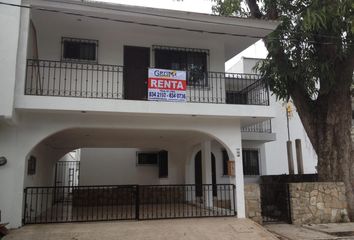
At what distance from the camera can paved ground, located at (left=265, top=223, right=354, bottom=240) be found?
947 centimetres

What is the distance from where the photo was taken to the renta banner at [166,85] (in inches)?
408

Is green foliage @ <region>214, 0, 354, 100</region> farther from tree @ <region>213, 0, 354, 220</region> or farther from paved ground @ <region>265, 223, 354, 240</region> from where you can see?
paved ground @ <region>265, 223, 354, 240</region>

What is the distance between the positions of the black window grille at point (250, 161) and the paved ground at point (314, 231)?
6.45 meters

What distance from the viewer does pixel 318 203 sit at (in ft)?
37.4

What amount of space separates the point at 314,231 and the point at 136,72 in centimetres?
711

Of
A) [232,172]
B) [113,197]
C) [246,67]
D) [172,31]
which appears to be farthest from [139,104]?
[246,67]

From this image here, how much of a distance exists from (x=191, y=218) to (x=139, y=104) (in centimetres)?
375

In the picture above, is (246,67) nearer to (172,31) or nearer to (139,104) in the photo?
(172,31)

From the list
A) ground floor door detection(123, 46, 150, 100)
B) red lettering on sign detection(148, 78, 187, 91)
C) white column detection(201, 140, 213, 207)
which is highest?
ground floor door detection(123, 46, 150, 100)

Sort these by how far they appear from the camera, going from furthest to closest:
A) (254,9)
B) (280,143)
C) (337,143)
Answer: (280,143) → (254,9) → (337,143)

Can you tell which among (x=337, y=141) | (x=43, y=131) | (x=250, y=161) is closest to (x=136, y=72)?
(x=43, y=131)

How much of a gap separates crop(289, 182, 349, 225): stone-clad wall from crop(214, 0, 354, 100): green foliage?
10.1 ft

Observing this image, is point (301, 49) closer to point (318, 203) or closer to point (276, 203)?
point (318, 203)

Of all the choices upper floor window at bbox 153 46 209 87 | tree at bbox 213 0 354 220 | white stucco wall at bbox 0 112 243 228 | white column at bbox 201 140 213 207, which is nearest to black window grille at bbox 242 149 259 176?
white column at bbox 201 140 213 207
